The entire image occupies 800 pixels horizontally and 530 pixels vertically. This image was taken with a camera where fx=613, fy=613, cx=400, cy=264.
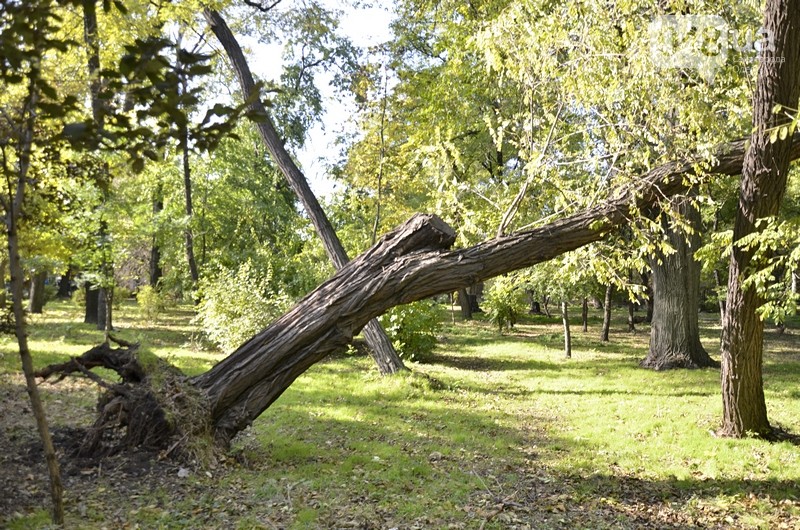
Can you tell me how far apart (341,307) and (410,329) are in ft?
24.4

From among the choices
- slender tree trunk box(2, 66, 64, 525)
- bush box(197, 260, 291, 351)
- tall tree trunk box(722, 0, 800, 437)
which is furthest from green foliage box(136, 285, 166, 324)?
tall tree trunk box(722, 0, 800, 437)

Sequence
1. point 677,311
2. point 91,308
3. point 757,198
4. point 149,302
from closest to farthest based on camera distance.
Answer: point 757,198 < point 677,311 < point 91,308 < point 149,302

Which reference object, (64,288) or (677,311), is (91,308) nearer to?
(677,311)

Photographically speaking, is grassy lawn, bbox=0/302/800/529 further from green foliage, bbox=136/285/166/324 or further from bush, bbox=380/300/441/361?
green foliage, bbox=136/285/166/324

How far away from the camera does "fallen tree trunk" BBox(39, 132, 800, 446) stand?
566cm

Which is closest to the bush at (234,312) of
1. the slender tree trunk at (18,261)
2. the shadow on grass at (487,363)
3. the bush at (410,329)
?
the bush at (410,329)

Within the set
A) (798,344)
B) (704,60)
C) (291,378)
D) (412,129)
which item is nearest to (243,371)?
(291,378)

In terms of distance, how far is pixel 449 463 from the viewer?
625 cm

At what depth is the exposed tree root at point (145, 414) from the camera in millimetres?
5305

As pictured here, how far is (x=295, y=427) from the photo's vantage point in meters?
7.34

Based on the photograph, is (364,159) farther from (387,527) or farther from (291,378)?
(387,527)

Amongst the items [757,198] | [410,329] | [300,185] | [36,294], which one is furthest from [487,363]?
[36,294]

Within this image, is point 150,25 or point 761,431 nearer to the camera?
point 761,431

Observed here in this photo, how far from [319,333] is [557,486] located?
264 centimetres
